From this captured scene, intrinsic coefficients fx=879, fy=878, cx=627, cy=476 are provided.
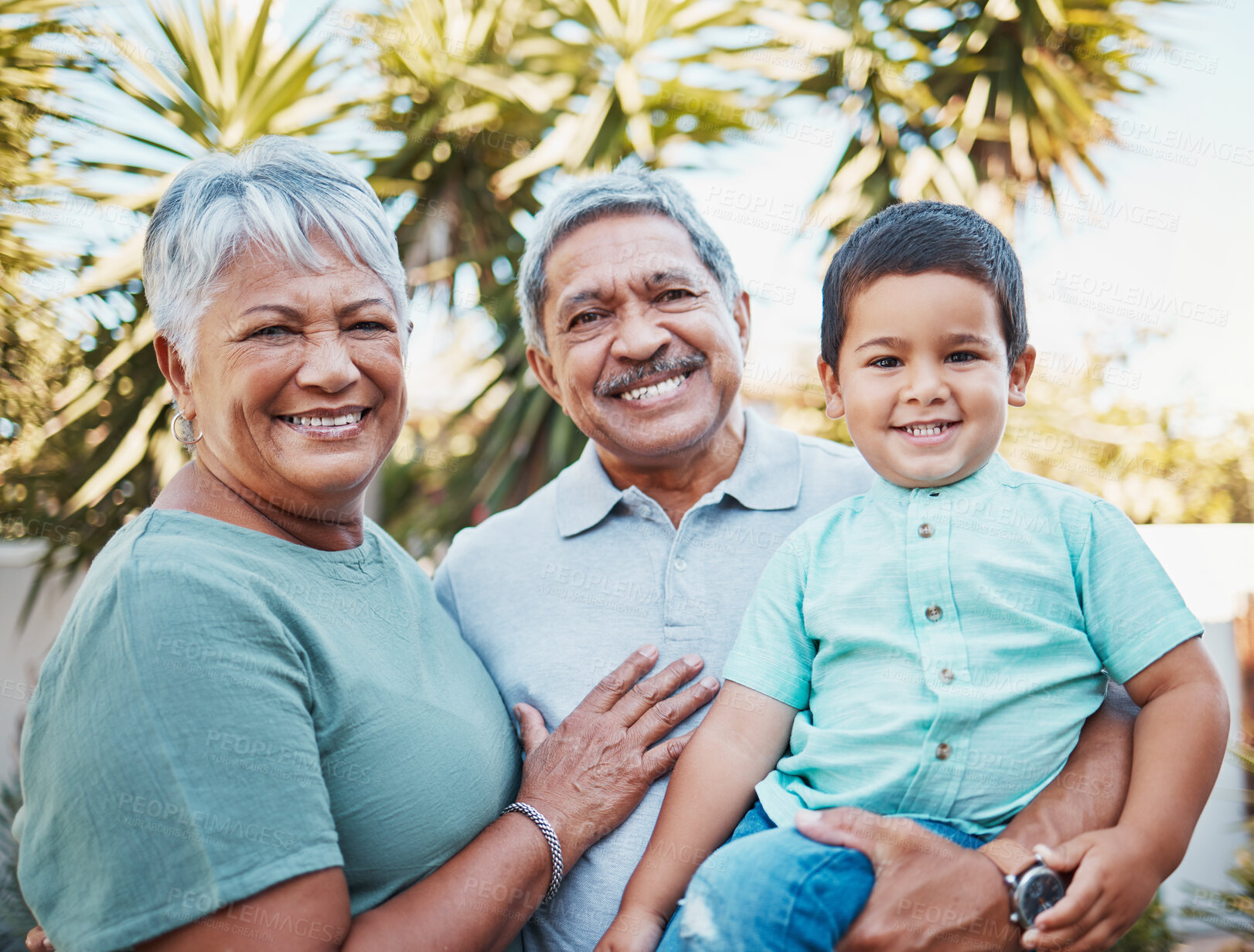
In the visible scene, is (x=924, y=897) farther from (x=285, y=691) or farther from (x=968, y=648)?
(x=285, y=691)

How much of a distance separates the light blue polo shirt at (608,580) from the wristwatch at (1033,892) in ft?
2.14

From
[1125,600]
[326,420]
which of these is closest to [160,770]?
[326,420]

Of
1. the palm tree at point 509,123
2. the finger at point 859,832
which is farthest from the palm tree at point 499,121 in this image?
the finger at point 859,832

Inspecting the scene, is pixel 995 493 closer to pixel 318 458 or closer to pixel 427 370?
pixel 318 458

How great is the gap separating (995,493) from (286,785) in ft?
4.01

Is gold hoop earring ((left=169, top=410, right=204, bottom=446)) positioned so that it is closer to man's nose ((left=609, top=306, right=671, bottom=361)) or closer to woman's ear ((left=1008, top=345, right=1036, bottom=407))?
man's nose ((left=609, top=306, right=671, bottom=361))

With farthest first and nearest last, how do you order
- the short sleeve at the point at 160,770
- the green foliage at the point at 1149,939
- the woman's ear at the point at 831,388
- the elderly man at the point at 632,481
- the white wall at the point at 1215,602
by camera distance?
the white wall at the point at 1215,602 < the green foliage at the point at 1149,939 < the elderly man at the point at 632,481 < the woman's ear at the point at 831,388 < the short sleeve at the point at 160,770

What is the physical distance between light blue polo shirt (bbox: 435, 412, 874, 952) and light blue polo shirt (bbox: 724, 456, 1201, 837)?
0.35 meters

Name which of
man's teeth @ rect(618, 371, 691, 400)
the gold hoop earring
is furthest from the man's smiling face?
the gold hoop earring

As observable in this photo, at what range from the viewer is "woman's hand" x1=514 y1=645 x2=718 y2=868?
1635 mm

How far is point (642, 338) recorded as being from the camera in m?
2.04

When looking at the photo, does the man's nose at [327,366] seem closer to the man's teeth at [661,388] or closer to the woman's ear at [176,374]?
the woman's ear at [176,374]

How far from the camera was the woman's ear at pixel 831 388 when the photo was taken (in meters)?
1.69

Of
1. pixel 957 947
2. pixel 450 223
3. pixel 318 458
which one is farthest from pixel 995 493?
pixel 450 223
